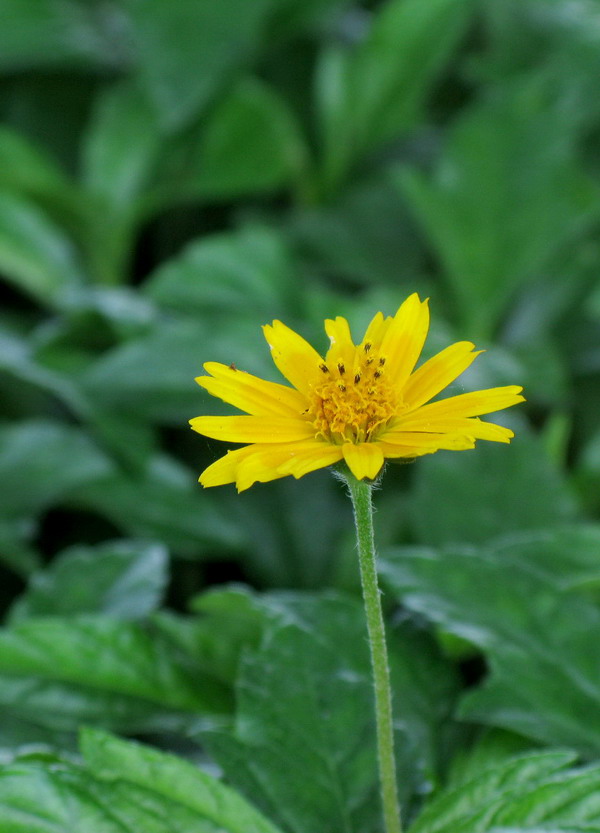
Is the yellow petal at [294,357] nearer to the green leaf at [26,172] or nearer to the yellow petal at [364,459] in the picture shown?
the yellow petal at [364,459]

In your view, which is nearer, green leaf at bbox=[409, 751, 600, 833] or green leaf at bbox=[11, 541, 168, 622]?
green leaf at bbox=[409, 751, 600, 833]

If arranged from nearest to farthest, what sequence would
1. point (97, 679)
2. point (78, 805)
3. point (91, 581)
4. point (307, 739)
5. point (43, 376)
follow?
point (78, 805) → point (307, 739) → point (97, 679) → point (91, 581) → point (43, 376)

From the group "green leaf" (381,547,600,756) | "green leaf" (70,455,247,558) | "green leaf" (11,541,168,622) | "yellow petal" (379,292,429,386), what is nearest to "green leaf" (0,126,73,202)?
"green leaf" (70,455,247,558)

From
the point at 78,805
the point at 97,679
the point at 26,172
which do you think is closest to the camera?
the point at 78,805

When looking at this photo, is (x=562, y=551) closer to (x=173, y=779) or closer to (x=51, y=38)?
(x=173, y=779)

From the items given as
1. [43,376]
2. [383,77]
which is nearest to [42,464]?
[43,376]

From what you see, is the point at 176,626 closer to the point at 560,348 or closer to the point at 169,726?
the point at 169,726

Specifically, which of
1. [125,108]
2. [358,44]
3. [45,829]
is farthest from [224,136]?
[45,829]

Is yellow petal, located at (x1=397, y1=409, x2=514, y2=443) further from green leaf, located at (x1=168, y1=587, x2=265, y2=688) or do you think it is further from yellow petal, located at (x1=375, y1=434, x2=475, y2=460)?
green leaf, located at (x1=168, y1=587, x2=265, y2=688)

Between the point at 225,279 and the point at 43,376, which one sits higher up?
the point at 225,279
